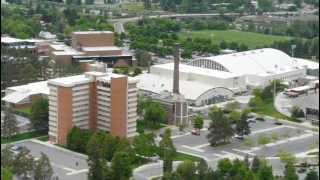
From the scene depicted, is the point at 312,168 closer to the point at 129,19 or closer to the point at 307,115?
the point at 307,115

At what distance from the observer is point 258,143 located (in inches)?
222

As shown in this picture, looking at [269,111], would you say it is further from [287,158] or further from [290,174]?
[290,174]

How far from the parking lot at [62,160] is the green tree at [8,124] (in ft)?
0.41

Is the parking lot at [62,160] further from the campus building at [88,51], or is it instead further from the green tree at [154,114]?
the campus building at [88,51]

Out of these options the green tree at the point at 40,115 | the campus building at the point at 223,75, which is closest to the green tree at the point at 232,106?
the campus building at the point at 223,75

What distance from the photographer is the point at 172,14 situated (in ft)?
45.8

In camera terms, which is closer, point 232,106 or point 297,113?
point 297,113

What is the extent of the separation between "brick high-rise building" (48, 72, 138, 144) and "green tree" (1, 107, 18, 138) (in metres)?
0.28

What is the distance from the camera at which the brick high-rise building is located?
18.3 feet

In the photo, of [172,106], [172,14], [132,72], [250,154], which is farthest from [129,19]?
[250,154]

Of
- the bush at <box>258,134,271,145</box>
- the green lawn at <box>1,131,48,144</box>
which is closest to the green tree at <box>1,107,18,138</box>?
the green lawn at <box>1,131,48,144</box>

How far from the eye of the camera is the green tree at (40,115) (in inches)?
232

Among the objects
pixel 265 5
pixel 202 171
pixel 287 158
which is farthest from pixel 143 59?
pixel 265 5

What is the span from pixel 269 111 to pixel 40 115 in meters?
2.22
